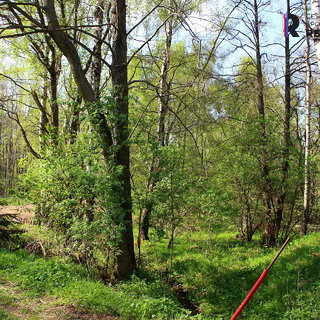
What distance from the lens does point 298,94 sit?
464 inches

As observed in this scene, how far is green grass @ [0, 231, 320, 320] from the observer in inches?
177

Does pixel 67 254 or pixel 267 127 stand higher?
pixel 267 127

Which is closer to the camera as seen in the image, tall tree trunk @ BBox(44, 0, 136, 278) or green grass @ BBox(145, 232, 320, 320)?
green grass @ BBox(145, 232, 320, 320)

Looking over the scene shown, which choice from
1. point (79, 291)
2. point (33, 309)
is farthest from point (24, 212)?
point (33, 309)

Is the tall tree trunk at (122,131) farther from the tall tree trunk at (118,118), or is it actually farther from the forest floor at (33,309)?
the forest floor at (33,309)

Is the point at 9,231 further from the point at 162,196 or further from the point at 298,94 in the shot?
the point at 298,94

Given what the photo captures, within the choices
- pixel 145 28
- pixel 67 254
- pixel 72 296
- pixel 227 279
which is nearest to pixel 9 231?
pixel 67 254

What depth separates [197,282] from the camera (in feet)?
24.4

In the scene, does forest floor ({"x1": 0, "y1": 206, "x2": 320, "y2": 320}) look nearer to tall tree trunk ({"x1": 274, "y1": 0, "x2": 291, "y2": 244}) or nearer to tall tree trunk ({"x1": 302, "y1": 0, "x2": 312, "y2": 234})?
tall tree trunk ({"x1": 302, "y1": 0, "x2": 312, "y2": 234})

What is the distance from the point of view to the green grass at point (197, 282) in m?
4.50

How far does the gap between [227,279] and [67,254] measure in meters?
4.01

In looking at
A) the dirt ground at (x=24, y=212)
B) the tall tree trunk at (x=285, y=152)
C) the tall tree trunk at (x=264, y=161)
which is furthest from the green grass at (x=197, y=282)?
the tall tree trunk at (x=285, y=152)

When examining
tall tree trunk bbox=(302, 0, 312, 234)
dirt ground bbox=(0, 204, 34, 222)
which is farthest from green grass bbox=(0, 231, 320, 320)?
dirt ground bbox=(0, 204, 34, 222)

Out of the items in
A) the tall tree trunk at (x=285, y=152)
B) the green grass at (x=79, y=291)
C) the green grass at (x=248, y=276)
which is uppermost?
the tall tree trunk at (x=285, y=152)
